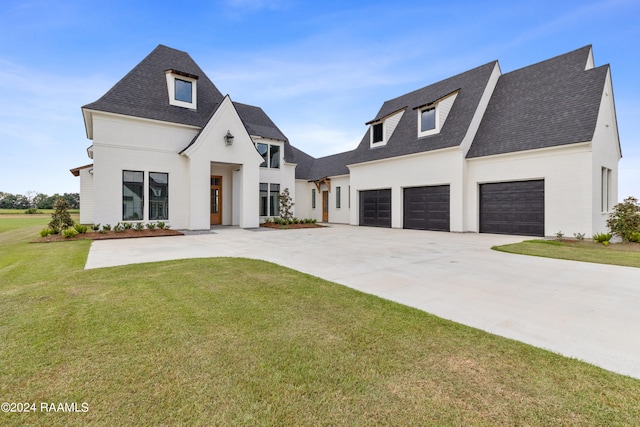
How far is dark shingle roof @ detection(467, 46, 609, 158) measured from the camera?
11625 mm

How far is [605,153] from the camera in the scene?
12547 millimetres

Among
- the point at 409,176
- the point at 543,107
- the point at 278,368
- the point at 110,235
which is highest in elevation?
the point at 543,107

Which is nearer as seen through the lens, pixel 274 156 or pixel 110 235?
pixel 110 235

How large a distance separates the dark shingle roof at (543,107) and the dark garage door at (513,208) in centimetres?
166

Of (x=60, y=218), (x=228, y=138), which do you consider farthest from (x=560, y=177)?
(x=60, y=218)

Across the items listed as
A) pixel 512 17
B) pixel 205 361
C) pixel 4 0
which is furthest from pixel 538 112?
pixel 4 0

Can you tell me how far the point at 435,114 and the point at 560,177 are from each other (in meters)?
6.74

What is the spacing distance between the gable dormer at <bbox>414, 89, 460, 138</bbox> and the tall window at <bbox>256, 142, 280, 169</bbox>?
8.93m

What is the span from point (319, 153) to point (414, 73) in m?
11.1

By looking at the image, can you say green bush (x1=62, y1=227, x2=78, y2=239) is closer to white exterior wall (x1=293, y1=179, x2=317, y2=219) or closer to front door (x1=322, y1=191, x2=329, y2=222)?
white exterior wall (x1=293, y1=179, x2=317, y2=219)

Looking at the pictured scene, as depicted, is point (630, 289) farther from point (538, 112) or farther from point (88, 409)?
point (538, 112)

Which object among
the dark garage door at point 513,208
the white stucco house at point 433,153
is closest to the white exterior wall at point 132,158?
the white stucco house at point 433,153

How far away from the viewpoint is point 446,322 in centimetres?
305

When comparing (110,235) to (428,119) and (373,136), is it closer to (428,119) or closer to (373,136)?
(373,136)
